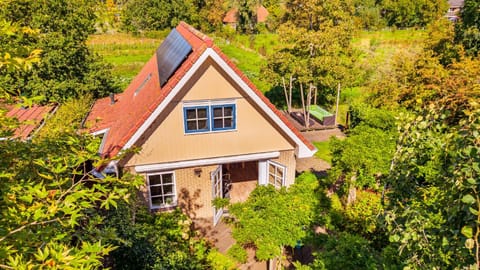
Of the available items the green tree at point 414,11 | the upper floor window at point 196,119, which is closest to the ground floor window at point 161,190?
the upper floor window at point 196,119

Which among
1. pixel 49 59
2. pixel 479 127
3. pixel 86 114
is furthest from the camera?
pixel 49 59

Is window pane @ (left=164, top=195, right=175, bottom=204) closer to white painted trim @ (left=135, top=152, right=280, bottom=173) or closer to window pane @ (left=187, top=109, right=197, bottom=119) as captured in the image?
white painted trim @ (left=135, top=152, right=280, bottom=173)

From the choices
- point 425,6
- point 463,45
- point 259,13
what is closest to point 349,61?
point 463,45

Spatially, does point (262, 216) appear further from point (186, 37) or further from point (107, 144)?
point (186, 37)

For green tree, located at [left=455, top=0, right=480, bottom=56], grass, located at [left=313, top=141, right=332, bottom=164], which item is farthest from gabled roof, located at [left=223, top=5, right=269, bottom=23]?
grass, located at [left=313, top=141, right=332, bottom=164]

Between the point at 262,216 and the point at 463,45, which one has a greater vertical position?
the point at 463,45

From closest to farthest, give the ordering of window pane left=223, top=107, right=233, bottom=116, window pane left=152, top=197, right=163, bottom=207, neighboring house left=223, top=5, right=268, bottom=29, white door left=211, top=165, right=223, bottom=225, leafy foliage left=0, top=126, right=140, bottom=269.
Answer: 1. leafy foliage left=0, top=126, right=140, bottom=269
2. window pane left=223, top=107, right=233, bottom=116
3. window pane left=152, top=197, right=163, bottom=207
4. white door left=211, top=165, right=223, bottom=225
5. neighboring house left=223, top=5, right=268, bottom=29

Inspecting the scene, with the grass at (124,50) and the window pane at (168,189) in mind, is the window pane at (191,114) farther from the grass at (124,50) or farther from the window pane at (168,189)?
the grass at (124,50)
